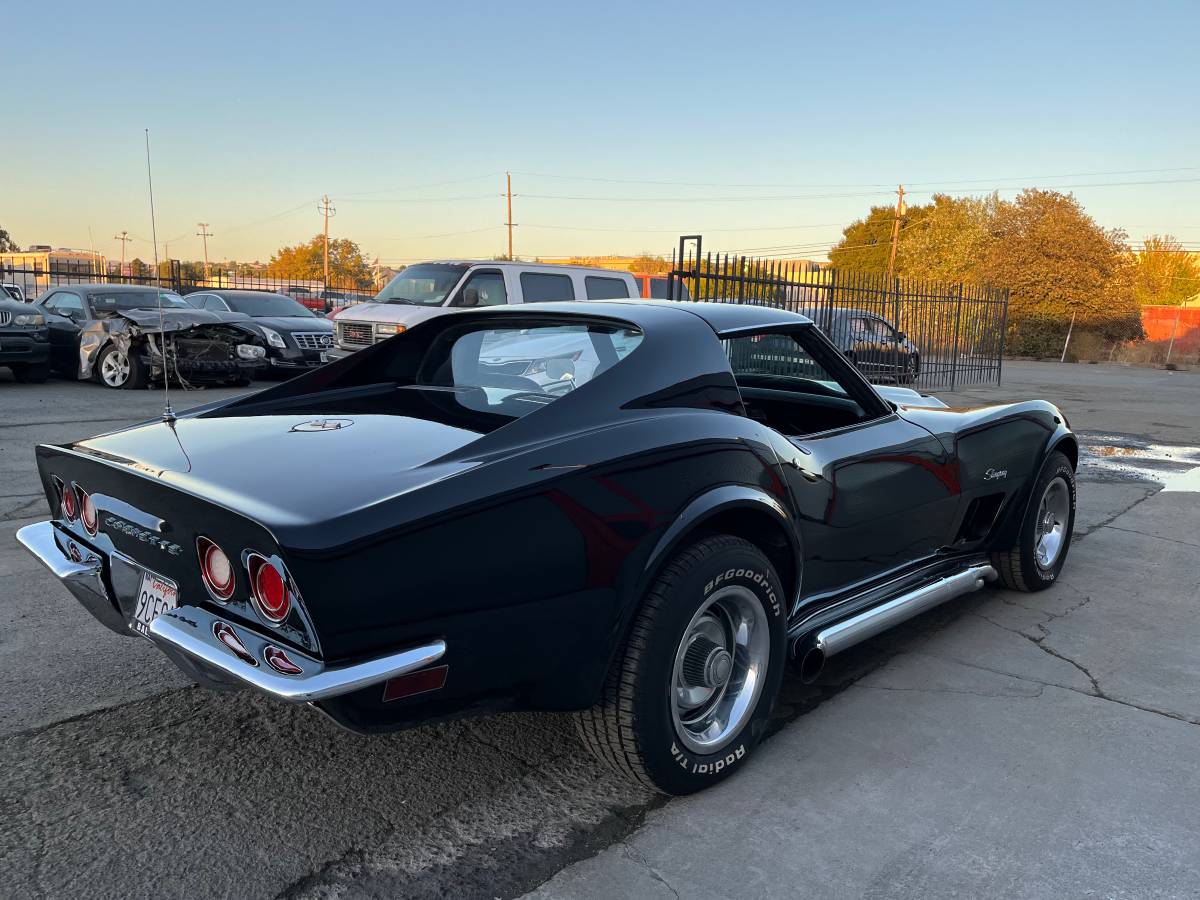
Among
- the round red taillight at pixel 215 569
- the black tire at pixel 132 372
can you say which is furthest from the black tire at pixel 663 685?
the black tire at pixel 132 372

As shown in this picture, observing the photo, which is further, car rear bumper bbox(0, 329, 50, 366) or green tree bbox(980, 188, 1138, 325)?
green tree bbox(980, 188, 1138, 325)

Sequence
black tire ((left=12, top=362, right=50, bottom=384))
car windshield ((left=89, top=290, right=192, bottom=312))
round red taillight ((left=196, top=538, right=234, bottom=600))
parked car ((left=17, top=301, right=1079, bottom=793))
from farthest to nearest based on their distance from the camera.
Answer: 1. car windshield ((left=89, top=290, right=192, bottom=312))
2. black tire ((left=12, top=362, right=50, bottom=384))
3. round red taillight ((left=196, top=538, right=234, bottom=600))
4. parked car ((left=17, top=301, right=1079, bottom=793))

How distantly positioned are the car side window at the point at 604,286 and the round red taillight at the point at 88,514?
9426 mm

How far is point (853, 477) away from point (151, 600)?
88.2 inches

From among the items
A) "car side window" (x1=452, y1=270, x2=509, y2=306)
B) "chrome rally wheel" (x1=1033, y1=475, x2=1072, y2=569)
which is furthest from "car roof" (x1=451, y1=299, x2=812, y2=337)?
"car side window" (x1=452, y1=270, x2=509, y2=306)

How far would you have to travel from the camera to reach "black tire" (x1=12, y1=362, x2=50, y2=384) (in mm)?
12697

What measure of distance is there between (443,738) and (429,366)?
139 cm

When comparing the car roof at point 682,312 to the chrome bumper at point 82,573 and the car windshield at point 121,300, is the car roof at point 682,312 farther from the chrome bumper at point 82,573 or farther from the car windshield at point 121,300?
the car windshield at point 121,300

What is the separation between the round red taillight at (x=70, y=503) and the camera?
2729 mm

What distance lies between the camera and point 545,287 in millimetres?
11617

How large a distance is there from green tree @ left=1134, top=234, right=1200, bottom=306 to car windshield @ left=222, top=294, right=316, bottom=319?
203 feet

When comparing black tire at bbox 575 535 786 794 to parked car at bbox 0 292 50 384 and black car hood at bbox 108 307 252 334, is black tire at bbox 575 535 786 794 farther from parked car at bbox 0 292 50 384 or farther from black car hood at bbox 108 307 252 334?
parked car at bbox 0 292 50 384

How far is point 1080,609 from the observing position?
171 inches

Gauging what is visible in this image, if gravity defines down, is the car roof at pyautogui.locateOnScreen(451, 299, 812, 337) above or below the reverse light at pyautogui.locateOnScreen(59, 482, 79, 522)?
above
